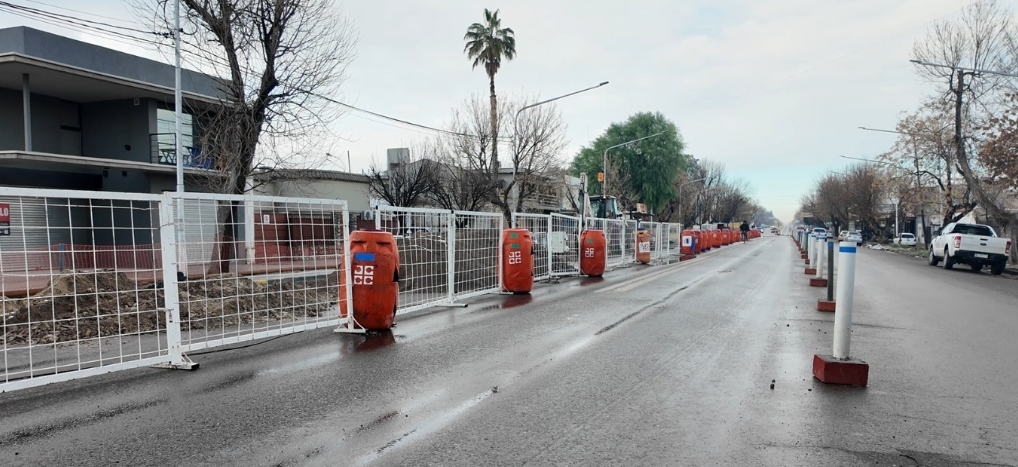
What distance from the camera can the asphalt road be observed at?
3.55 meters

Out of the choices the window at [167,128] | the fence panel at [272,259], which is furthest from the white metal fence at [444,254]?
the window at [167,128]

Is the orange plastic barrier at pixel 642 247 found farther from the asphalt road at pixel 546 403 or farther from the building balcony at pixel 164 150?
the building balcony at pixel 164 150

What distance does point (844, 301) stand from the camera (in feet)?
16.9

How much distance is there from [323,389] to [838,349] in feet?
15.2

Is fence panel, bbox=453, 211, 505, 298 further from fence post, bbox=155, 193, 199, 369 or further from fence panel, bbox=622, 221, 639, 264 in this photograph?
fence panel, bbox=622, 221, 639, 264

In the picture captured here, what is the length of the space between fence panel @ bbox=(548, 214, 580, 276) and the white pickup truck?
15451 mm

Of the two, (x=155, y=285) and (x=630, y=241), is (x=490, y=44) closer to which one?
(x=630, y=241)

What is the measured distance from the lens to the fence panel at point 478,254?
464 inches

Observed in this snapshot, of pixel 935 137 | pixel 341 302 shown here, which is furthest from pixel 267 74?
pixel 935 137

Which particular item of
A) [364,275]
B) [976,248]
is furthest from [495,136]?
[364,275]

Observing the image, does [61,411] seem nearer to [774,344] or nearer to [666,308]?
[774,344]

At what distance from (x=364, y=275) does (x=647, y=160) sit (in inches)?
2094

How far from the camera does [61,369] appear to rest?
18.6 feet

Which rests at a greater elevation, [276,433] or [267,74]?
[267,74]
